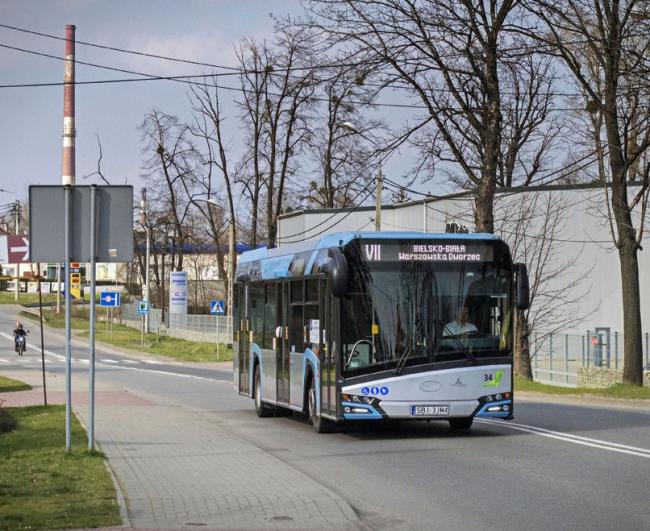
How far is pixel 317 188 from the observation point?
69062 mm

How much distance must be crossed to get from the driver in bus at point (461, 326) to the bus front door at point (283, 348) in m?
3.66

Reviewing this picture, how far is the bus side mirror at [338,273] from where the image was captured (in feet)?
52.0

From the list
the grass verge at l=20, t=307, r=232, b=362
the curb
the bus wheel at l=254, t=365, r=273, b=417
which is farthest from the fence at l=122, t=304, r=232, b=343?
the curb

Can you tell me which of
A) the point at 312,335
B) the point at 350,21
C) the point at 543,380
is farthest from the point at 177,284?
the point at 312,335

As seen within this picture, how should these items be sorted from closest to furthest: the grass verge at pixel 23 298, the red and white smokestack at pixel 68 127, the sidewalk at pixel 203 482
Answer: the sidewalk at pixel 203 482
the red and white smokestack at pixel 68 127
the grass verge at pixel 23 298

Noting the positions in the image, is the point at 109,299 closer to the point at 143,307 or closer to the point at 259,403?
the point at 143,307

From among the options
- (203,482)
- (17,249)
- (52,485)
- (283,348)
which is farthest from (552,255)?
(52,485)

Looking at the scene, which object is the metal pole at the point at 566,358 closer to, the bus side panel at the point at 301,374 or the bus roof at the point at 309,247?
the bus roof at the point at 309,247

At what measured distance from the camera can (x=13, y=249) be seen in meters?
18.4

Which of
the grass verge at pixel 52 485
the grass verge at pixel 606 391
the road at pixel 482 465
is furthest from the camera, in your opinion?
the grass verge at pixel 606 391

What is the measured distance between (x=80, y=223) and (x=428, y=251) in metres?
5.35

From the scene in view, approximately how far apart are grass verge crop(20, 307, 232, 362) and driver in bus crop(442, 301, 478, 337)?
41292 mm

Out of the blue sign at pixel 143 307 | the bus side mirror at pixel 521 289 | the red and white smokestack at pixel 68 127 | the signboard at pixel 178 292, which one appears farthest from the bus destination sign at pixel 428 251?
the signboard at pixel 178 292

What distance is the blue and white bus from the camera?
16266mm
